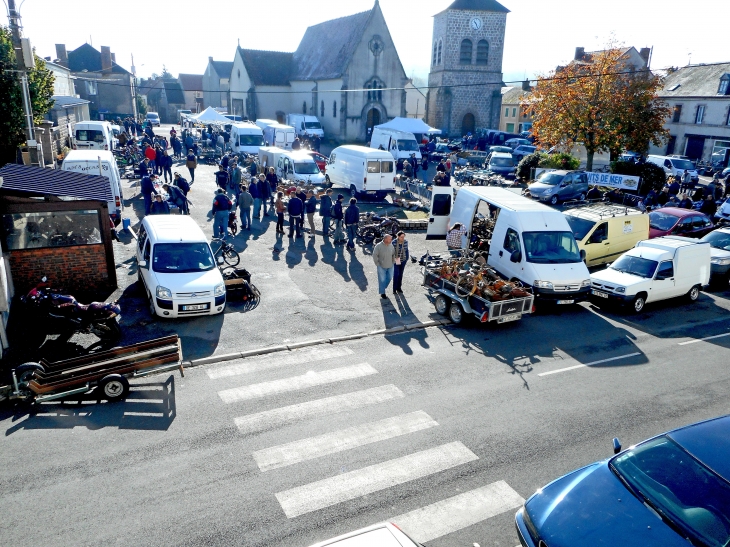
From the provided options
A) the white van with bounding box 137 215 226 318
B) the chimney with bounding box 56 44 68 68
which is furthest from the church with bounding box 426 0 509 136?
the chimney with bounding box 56 44 68 68

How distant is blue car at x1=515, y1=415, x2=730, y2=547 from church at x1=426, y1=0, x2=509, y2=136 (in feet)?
160

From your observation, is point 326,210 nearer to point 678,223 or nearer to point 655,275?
point 655,275

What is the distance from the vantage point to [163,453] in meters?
7.08

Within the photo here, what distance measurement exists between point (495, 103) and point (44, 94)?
146ft

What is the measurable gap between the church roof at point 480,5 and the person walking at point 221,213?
4386 centimetres

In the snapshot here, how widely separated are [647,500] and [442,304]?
304 inches

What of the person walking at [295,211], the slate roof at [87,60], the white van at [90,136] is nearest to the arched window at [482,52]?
the white van at [90,136]

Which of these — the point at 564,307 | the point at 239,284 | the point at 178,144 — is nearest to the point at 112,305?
the point at 239,284

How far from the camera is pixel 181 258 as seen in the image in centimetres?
1213

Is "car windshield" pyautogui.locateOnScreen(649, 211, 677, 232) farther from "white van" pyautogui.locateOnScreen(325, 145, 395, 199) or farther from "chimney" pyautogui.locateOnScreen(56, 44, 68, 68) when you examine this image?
"chimney" pyautogui.locateOnScreen(56, 44, 68, 68)

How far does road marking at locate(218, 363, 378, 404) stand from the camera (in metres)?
8.72

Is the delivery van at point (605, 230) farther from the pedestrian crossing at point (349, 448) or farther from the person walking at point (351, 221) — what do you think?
the pedestrian crossing at point (349, 448)

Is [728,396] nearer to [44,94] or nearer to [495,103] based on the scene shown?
[44,94]

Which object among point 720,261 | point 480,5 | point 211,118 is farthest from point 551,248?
point 480,5
